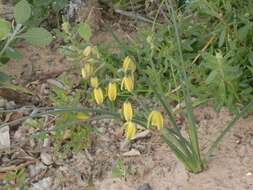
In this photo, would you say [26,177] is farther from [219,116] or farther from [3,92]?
[219,116]

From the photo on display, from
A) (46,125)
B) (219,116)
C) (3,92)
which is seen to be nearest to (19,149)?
(46,125)

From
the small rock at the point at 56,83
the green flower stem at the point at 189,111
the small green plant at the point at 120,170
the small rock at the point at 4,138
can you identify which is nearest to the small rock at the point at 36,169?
the small rock at the point at 4,138

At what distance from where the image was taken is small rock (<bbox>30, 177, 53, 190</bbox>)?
195 cm

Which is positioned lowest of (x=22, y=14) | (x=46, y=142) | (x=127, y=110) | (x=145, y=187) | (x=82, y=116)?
(x=145, y=187)

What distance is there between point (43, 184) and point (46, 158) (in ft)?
0.36

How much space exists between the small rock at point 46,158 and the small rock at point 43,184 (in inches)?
2.8

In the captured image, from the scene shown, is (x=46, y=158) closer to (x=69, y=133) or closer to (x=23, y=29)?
(x=69, y=133)

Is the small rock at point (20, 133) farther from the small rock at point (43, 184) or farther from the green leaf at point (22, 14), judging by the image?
the green leaf at point (22, 14)

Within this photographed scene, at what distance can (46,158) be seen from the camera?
2039mm

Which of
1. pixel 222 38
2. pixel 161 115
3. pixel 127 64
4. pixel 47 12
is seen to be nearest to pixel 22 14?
pixel 127 64

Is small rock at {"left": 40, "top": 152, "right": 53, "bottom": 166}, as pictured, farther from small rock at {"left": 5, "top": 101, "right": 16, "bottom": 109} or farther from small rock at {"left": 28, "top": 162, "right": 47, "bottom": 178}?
small rock at {"left": 5, "top": 101, "right": 16, "bottom": 109}

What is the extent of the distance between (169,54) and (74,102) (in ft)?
1.16

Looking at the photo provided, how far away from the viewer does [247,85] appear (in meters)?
1.98

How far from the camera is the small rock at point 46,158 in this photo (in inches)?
79.9
